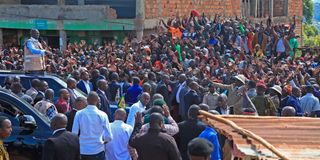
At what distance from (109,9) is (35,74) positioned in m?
14.3

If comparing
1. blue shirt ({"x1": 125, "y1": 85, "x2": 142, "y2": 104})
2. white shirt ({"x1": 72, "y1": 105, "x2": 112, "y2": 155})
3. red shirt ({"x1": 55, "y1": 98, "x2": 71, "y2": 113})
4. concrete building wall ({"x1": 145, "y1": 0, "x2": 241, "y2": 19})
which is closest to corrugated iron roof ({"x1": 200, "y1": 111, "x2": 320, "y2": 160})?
white shirt ({"x1": 72, "y1": 105, "x2": 112, "y2": 155})

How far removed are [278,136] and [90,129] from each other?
12.8 feet

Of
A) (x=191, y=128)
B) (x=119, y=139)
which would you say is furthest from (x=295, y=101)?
(x=119, y=139)

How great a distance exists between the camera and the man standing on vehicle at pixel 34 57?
564 inches

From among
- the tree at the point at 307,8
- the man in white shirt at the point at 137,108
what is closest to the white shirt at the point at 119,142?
the man in white shirt at the point at 137,108

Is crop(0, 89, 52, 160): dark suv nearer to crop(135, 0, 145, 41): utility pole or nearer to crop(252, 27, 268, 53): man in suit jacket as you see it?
crop(252, 27, 268, 53): man in suit jacket

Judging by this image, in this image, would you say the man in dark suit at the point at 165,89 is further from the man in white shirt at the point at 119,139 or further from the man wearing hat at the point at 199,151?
the man wearing hat at the point at 199,151

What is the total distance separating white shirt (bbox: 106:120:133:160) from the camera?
980 cm

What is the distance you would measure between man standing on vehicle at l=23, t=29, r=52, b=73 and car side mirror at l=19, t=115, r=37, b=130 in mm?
4329

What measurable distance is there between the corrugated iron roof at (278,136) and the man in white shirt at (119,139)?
3.27m

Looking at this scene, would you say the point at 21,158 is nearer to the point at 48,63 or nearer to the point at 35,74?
the point at 35,74

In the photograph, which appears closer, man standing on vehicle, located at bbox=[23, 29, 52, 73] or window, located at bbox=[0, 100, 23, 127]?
window, located at bbox=[0, 100, 23, 127]

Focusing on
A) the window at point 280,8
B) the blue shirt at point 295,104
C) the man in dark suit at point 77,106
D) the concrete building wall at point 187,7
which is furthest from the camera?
the window at point 280,8

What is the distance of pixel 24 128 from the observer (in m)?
10.0
